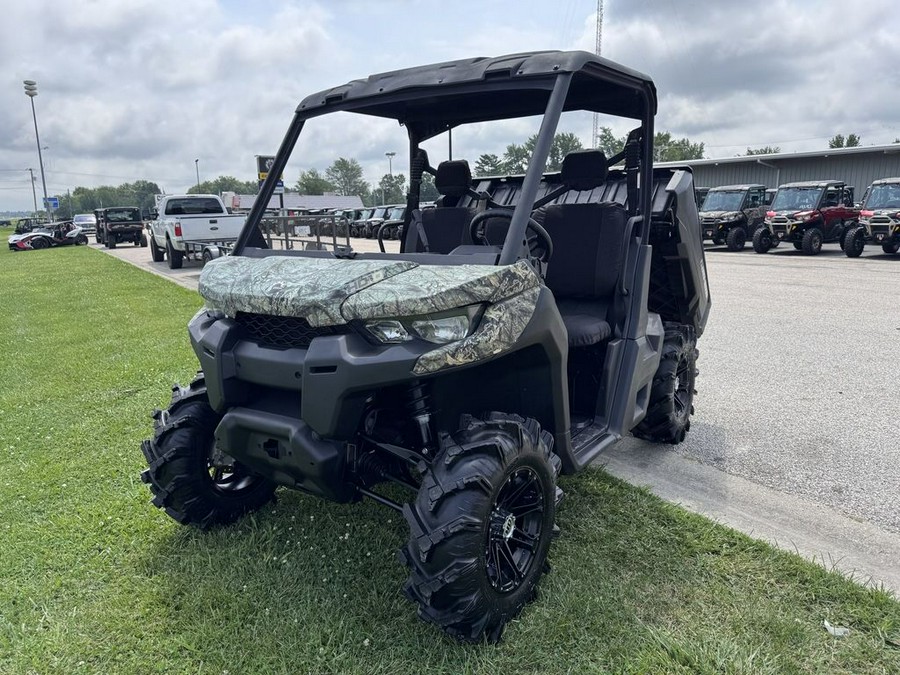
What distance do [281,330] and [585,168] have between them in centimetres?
176

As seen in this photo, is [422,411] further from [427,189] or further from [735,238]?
[735,238]

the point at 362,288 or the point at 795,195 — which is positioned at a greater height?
the point at 795,195

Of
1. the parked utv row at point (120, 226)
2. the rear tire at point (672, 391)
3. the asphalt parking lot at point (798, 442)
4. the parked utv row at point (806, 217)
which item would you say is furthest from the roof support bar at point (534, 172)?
the parked utv row at point (120, 226)

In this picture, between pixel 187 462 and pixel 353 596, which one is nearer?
pixel 353 596

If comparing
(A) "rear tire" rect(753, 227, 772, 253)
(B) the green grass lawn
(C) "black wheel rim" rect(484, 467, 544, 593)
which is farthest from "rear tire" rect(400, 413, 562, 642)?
(A) "rear tire" rect(753, 227, 772, 253)

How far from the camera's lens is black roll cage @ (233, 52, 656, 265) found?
260 cm

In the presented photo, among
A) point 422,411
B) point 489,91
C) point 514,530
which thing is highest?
point 489,91

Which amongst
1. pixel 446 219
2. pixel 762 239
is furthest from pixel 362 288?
pixel 762 239

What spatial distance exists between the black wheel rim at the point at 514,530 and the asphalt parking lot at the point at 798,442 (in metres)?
1.30

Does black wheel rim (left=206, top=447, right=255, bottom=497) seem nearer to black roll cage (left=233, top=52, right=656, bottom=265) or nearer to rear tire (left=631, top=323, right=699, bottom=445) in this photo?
black roll cage (left=233, top=52, right=656, bottom=265)

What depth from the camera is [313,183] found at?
4.13m

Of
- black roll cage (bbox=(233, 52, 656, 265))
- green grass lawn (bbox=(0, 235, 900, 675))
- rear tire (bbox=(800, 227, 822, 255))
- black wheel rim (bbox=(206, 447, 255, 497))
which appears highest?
black roll cage (bbox=(233, 52, 656, 265))

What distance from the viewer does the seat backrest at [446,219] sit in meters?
4.02

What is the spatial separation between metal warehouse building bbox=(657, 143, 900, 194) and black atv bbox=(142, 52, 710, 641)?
27.2m
